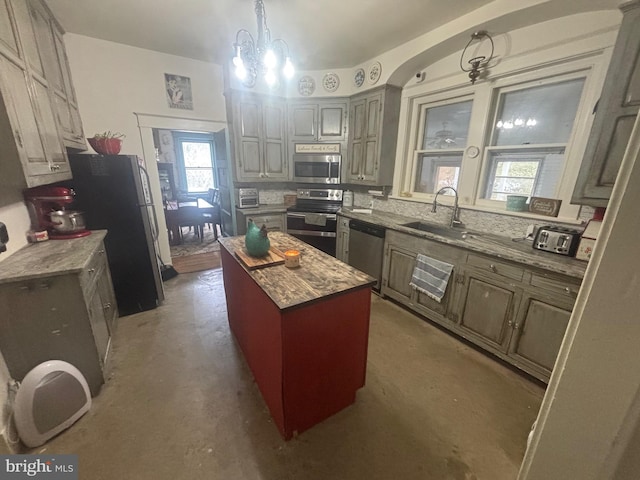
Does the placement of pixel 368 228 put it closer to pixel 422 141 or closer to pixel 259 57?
pixel 422 141

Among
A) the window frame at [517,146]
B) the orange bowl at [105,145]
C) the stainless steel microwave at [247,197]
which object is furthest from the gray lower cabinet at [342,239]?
the orange bowl at [105,145]

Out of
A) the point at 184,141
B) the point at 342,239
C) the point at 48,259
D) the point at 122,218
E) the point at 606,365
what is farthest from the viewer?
the point at 184,141

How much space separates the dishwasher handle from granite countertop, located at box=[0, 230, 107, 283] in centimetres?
254

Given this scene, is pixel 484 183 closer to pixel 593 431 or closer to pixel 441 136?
pixel 441 136

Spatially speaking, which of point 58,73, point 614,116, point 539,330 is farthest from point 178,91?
point 539,330

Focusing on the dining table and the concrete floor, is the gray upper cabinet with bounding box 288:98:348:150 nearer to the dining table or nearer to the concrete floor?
the dining table

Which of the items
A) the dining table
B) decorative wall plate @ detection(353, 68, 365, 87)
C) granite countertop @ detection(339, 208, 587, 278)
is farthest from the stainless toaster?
the dining table

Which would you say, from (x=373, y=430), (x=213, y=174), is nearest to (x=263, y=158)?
(x=373, y=430)

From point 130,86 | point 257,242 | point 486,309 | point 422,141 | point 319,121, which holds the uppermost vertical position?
point 130,86

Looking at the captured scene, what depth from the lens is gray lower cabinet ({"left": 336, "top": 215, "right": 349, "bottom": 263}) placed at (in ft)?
11.3

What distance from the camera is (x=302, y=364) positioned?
4.46 ft

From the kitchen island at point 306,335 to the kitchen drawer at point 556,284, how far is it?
1.25 m

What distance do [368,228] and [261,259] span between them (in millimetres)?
1706

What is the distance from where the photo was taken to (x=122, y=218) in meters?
2.44
